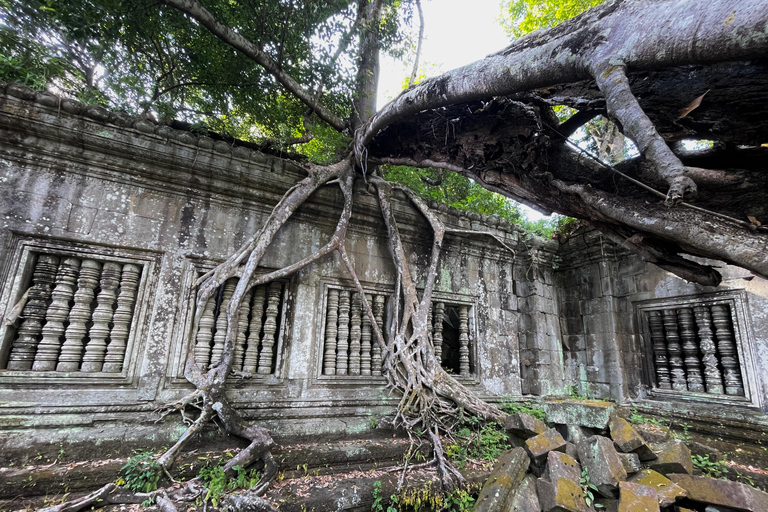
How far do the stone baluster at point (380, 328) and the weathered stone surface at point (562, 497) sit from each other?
1976mm

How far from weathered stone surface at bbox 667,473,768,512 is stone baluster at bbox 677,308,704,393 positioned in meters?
2.44

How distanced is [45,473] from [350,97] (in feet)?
16.4

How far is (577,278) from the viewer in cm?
564

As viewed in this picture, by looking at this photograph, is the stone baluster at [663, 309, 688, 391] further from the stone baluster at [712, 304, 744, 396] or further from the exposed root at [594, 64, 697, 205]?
the exposed root at [594, 64, 697, 205]

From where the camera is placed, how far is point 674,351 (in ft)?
14.8

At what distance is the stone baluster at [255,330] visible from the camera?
3.47 metres

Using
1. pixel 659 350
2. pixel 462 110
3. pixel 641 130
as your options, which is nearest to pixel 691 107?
pixel 641 130

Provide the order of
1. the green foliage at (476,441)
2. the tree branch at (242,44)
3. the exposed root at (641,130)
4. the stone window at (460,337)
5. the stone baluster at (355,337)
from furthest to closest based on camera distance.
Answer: the stone window at (460,337) → the stone baluster at (355,337) → the tree branch at (242,44) → the green foliage at (476,441) → the exposed root at (641,130)

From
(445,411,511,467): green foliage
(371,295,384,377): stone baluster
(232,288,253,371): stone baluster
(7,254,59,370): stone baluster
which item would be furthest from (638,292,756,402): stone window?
(7,254,59,370): stone baluster

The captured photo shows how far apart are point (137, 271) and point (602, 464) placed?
4.02 meters

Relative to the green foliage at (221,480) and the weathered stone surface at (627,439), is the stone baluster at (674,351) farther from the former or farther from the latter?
the green foliage at (221,480)

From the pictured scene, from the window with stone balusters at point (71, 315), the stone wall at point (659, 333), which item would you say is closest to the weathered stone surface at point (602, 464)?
the stone wall at point (659, 333)

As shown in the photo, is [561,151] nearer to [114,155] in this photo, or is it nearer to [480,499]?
[480,499]

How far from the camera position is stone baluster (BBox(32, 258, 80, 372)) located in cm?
283
